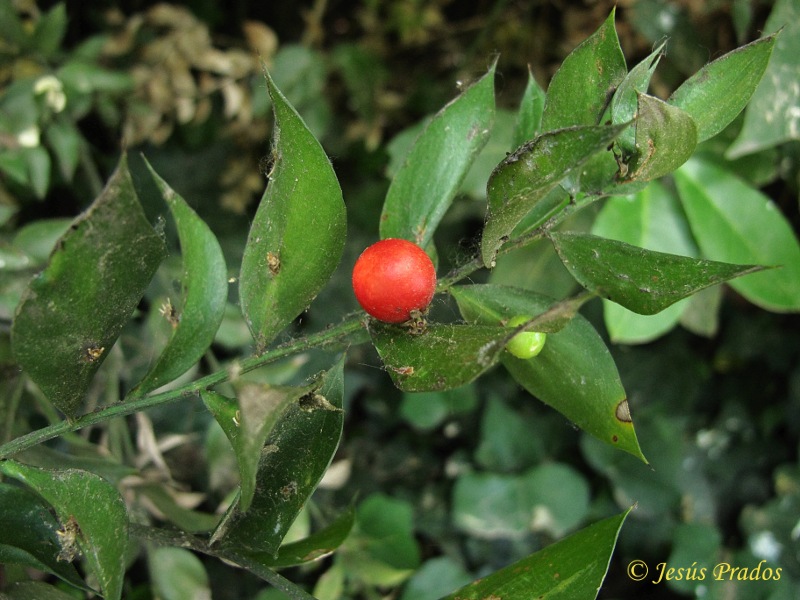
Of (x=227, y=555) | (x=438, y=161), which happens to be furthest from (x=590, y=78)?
(x=227, y=555)

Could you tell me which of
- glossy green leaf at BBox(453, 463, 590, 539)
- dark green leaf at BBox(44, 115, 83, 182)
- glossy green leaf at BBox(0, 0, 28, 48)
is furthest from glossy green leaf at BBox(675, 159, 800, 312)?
glossy green leaf at BBox(0, 0, 28, 48)

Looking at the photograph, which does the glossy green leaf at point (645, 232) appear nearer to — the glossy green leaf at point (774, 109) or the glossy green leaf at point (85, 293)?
the glossy green leaf at point (774, 109)

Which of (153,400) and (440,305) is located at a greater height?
(153,400)

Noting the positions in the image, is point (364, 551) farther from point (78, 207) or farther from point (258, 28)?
point (258, 28)

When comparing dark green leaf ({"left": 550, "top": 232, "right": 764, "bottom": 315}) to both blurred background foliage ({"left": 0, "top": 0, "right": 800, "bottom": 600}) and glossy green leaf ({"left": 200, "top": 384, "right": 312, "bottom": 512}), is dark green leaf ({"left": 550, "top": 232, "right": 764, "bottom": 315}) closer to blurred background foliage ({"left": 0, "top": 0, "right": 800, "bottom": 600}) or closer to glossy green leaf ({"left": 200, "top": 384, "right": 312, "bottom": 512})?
glossy green leaf ({"left": 200, "top": 384, "right": 312, "bottom": 512})

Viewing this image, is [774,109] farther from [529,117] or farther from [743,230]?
[529,117]
